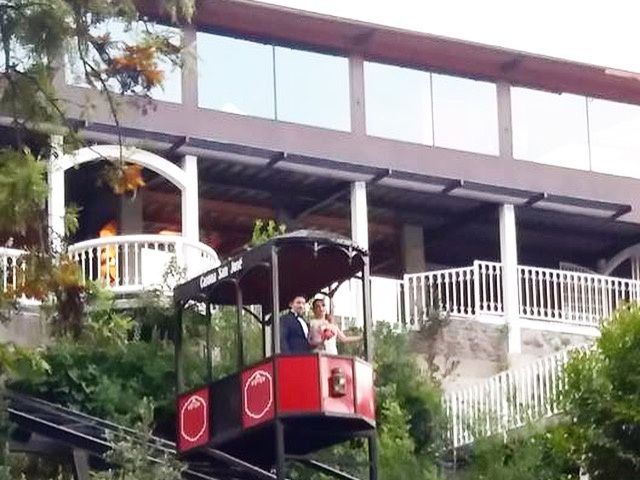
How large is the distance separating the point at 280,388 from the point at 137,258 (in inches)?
274

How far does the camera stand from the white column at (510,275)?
31594 millimetres

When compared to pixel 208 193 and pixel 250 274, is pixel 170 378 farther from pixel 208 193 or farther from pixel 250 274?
pixel 208 193

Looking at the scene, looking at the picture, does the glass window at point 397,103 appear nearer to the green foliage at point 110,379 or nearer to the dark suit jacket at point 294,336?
the green foliage at point 110,379

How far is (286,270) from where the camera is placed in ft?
76.7

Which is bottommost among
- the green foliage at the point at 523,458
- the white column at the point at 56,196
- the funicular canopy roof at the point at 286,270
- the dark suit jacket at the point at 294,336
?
the green foliage at the point at 523,458

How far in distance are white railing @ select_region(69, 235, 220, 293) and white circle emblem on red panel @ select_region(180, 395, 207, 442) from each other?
4828 mm

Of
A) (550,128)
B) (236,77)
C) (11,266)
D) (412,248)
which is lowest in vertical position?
(11,266)

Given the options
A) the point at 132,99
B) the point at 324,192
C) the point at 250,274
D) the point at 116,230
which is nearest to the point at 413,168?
the point at 324,192

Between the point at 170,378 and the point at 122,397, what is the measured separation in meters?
0.76

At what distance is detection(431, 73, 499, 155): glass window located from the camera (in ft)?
113

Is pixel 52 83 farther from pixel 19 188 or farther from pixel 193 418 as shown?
pixel 193 418

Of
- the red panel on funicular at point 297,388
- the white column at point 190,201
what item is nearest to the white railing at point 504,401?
the white column at point 190,201

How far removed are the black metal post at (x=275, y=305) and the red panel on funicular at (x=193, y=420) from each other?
123 cm

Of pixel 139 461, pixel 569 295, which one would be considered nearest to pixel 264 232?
pixel 569 295
